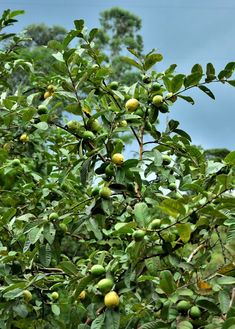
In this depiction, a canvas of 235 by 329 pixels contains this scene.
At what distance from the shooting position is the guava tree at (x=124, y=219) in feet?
3.74

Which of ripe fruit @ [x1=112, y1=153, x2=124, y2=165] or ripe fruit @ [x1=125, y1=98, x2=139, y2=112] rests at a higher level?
ripe fruit @ [x1=125, y1=98, x2=139, y2=112]

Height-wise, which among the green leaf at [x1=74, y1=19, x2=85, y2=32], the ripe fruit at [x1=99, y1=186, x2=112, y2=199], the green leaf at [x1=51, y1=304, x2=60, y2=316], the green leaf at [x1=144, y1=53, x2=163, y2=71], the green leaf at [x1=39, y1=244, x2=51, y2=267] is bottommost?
the green leaf at [x1=51, y1=304, x2=60, y2=316]

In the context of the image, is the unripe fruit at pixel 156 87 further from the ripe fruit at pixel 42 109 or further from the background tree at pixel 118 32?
the background tree at pixel 118 32

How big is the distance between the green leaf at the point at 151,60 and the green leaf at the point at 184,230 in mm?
629

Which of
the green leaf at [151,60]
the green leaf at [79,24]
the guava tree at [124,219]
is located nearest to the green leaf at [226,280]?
the guava tree at [124,219]

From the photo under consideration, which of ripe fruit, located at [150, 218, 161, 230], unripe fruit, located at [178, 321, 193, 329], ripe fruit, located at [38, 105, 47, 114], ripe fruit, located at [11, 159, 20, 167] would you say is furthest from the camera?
ripe fruit, located at [11, 159, 20, 167]

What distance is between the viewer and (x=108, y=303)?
1130 millimetres

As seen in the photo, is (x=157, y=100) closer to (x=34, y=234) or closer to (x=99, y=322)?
(x=34, y=234)

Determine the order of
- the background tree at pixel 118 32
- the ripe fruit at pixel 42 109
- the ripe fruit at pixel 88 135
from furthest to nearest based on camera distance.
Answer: the background tree at pixel 118 32 < the ripe fruit at pixel 42 109 < the ripe fruit at pixel 88 135

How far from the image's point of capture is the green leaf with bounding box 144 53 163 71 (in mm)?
1562

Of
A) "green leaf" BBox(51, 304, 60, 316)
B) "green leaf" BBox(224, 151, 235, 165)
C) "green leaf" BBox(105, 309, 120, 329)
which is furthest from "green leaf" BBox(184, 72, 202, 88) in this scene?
"green leaf" BBox(51, 304, 60, 316)

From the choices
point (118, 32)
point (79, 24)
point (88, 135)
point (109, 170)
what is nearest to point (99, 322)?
point (109, 170)

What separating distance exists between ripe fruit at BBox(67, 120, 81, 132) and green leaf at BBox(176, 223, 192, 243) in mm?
520

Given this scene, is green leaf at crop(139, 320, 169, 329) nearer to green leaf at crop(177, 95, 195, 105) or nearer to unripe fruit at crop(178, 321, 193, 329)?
unripe fruit at crop(178, 321, 193, 329)
